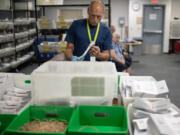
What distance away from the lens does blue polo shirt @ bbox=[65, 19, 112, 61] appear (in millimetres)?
2863

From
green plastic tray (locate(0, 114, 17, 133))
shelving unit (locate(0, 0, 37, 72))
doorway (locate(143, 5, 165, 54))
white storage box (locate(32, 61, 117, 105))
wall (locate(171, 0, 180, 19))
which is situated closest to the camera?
green plastic tray (locate(0, 114, 17, 133))

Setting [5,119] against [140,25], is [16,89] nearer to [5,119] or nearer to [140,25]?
[5,119]

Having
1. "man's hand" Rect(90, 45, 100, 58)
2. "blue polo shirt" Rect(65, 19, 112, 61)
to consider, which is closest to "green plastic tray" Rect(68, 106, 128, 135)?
"man's hand" Rect(90, 45, 100, 58)

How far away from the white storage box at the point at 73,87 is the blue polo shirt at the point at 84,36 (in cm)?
128

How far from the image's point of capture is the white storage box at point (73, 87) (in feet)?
5.25

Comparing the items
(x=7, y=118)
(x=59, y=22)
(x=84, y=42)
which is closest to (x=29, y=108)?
(x=7, y=118)

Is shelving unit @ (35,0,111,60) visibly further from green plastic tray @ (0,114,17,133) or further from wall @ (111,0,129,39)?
green plastic tray @ (0,114,17,133)

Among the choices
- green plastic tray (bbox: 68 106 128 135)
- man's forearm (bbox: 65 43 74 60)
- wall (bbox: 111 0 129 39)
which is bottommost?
green plastic tray (bbox: 68 106 128 135)

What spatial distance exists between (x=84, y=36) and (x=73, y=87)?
1.35 metres

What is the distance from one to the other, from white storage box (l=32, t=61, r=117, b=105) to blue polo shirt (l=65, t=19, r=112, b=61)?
128 cm

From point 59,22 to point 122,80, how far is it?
445 cm

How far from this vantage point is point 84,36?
2.87 m

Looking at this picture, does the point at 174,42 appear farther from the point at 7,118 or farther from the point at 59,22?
the point at 7,118

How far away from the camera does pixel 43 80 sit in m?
1.63
